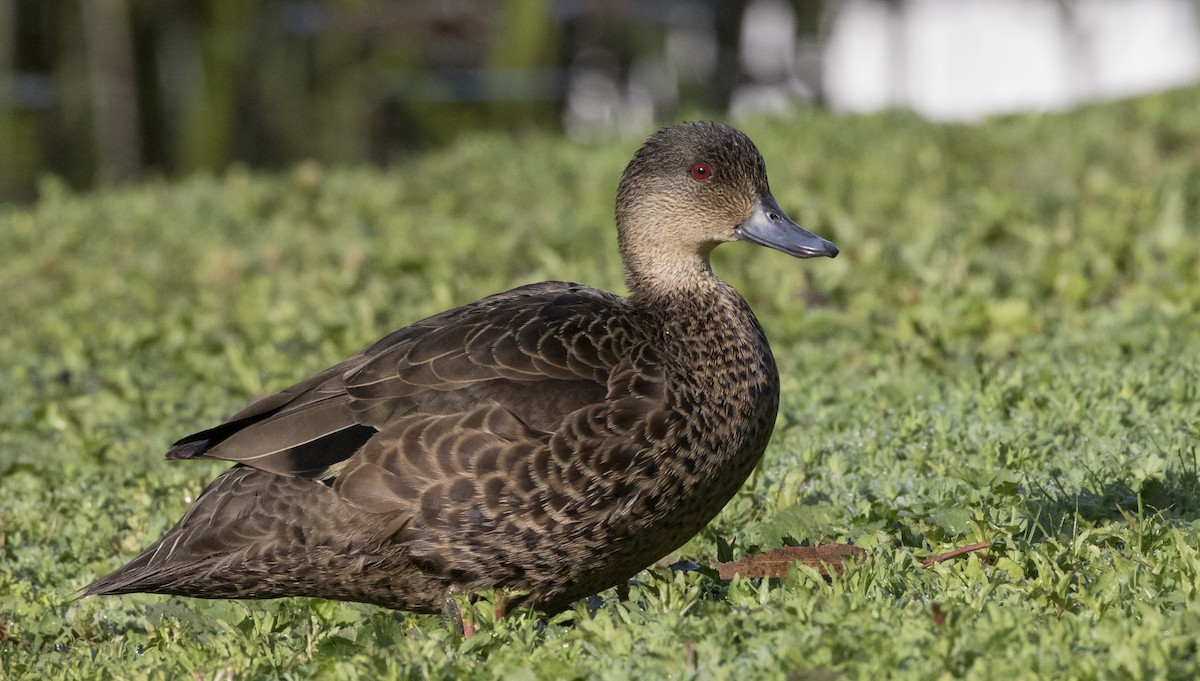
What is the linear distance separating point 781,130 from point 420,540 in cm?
781

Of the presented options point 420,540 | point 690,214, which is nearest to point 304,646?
point 420,540

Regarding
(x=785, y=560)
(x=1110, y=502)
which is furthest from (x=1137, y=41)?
(x=785, y=560)

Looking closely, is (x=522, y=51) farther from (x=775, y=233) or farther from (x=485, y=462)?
(x=485, y=462)

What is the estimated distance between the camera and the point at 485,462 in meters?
3.89

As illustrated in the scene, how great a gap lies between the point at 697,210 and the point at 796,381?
140cm

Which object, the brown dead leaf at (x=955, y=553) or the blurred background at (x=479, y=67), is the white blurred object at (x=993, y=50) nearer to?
the blurred background at (x=479, y=67)

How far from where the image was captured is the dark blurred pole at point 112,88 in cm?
1405

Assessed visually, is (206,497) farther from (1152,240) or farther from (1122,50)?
(1122,50)

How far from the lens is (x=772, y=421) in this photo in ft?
13.9

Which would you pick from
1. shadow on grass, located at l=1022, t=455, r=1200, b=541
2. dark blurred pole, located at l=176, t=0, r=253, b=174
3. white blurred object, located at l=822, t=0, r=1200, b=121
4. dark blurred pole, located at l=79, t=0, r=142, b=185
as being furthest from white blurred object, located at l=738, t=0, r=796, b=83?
shadow on grass, located at l=1022, t=455, r=1200, b=541


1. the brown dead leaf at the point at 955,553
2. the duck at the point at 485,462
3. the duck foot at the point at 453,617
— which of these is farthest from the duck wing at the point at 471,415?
the brown dead leaf at the point at 955,553

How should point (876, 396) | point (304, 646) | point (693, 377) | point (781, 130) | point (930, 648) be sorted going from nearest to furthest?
point (930, 648)
point (304, 646)
point (693, 377)
point (876, 396)
point (781, 130)

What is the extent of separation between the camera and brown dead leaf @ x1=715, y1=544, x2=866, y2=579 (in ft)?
12.9

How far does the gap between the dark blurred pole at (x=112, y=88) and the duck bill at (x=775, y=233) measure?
10756mm
